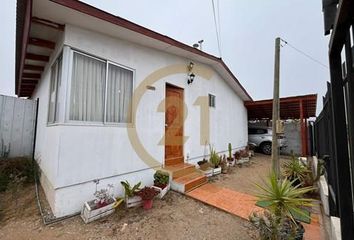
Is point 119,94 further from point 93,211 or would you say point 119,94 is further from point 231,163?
point 231,163

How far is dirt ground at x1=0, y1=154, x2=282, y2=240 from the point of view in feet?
9.36

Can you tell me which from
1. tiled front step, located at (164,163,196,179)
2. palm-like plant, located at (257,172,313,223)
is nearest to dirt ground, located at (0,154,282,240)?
palm-like plant, located at (257,172,313,223)

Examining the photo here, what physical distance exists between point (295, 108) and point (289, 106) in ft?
2.19

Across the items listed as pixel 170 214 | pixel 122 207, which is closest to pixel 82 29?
pixel 122 207

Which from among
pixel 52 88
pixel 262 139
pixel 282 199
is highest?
pixel 52 88

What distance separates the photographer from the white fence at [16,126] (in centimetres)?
575

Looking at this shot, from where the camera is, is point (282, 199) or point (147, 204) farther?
point (147, 204)

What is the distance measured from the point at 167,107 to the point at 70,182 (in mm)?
3185

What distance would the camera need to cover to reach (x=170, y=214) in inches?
138

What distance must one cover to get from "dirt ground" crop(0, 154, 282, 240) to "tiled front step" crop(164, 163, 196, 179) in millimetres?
1012

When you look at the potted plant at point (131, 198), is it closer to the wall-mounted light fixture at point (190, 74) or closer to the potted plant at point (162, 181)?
the potted plant at point (162, 181)

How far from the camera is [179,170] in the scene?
16.9 ft

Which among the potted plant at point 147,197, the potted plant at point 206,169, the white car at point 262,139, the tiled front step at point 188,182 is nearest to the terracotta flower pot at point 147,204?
the potted plant at point 147,197

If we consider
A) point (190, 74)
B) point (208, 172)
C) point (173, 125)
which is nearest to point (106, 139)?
point (173, 125)
